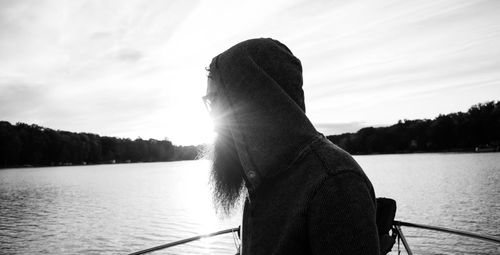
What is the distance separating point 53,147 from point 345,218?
13794 cm

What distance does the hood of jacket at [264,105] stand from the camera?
4.31 ft

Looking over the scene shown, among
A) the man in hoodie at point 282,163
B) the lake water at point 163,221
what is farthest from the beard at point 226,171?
the lake water at point 163,221

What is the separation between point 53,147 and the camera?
394 ft

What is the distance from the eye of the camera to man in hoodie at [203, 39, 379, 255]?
1.04m

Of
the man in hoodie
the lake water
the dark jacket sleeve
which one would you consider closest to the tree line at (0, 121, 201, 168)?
the lake water

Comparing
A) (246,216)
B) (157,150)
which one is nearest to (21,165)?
(157,150)

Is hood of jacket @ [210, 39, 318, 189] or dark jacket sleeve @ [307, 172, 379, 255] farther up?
hood of jacket @ [210, 39, 318, 189]

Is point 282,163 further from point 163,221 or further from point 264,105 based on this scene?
point 163,221

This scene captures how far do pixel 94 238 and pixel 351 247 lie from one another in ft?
67.3

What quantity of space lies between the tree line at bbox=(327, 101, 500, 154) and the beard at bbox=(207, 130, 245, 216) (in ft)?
314

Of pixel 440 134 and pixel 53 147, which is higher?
pixel 53 147

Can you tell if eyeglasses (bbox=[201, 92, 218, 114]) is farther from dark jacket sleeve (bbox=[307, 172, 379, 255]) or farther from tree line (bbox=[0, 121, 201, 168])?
tree line (bbox=[0, 121, 201, 168])

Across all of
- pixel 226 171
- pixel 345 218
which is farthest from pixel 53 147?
pixel 345 218

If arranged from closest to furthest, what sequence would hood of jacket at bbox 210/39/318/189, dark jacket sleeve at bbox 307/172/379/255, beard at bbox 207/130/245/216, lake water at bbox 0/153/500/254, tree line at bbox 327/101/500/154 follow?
dark jacket sleeve at bbox 307/172/379/255 → hood of jacket at bbox 210/39/318/189 → beard at bbox 207/130/245/216 → lake water at bbox 0/153/500/254 → tree line at bbox 327/101/500/154
